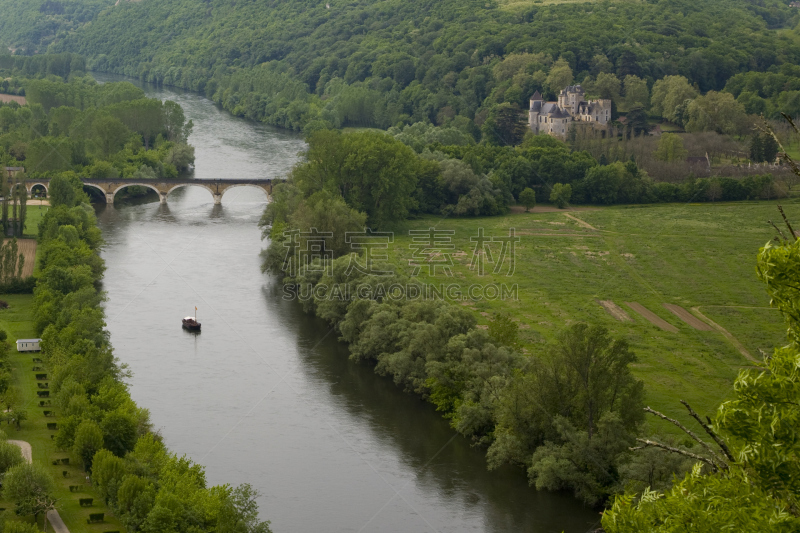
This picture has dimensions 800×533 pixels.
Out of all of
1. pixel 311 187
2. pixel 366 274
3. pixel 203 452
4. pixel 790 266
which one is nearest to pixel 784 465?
pixel 790 266

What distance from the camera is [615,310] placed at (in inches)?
1912

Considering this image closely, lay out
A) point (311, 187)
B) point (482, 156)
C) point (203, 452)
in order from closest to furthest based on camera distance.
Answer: point (203, 452) < point (311, 187) < point (482, 156)

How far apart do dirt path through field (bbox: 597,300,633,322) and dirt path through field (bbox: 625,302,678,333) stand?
2.52 ft

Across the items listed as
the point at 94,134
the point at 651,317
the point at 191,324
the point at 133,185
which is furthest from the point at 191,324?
the point at 94,134

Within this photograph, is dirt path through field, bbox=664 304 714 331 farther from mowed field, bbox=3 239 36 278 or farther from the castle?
the castle

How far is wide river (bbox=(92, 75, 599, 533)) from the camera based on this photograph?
97.2 ft

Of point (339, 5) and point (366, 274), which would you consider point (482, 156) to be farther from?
point (339, 5)

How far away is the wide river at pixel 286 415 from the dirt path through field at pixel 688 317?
15741 mm

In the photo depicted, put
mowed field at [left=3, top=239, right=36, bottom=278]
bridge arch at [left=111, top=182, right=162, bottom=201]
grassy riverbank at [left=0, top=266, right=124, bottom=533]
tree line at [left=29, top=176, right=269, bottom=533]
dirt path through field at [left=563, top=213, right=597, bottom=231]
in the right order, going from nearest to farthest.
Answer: tree line at [left=29, top=176, right=269, bottom=533], grassy riverbank at [left=0, top=266, right=124, bottom=533], mowed field at [left=3, top=239, right=36, bottom=278], dirt path through field at [left=563, top=213, right=597, bottom=231], bridge arch at [left=111, top=182, right=162, bottom=201]

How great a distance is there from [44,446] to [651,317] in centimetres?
2881

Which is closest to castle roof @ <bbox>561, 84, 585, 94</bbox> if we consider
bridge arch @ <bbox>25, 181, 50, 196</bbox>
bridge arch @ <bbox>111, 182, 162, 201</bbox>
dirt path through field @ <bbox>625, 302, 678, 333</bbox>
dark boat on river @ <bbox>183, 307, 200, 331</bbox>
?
bridge arch @ <bbox>111, 182, 162, 201</bbox>

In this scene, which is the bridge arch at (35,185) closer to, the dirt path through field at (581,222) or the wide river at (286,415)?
the wide river at (286,415)

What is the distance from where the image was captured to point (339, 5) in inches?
6073

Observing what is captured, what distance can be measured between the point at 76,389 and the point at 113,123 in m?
57.8
